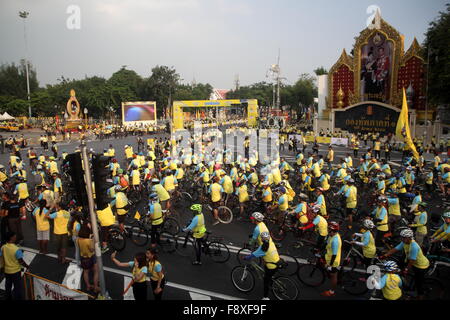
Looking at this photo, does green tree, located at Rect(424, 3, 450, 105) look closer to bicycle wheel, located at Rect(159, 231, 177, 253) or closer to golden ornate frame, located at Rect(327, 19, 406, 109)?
golden ornate frame, located at Rect(327, 19, 406, 109)

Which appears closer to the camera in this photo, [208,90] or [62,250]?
[62,250]

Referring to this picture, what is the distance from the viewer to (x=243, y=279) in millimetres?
6945

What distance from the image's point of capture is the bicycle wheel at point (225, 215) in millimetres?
11059

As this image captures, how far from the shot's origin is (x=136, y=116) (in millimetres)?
53781

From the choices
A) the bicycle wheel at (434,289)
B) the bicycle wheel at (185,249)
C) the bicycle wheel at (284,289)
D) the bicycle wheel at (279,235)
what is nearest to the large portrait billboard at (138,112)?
the bicycle wheel at (185,249)

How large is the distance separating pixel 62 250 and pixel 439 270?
9456 millimetres

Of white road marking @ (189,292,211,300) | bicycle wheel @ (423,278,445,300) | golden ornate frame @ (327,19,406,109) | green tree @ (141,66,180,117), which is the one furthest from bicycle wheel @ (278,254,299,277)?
green tree @ (141,66,180,117)

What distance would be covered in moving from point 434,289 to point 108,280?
718 cm

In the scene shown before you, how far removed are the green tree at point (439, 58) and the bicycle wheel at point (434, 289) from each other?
23.9 metres

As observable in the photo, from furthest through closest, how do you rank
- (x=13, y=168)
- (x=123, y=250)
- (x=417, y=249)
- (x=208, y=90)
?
(x=208, y=90) < (x=13, y=168) < (x=123, y=250) < (x=417, y=249)

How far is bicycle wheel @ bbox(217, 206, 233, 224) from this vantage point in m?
11.1

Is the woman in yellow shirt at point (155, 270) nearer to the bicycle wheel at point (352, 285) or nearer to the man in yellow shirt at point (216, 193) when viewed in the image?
the bicycle wheel at point (352, 285)

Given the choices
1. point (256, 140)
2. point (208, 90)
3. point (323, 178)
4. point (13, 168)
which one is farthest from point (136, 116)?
point (208, 90)
